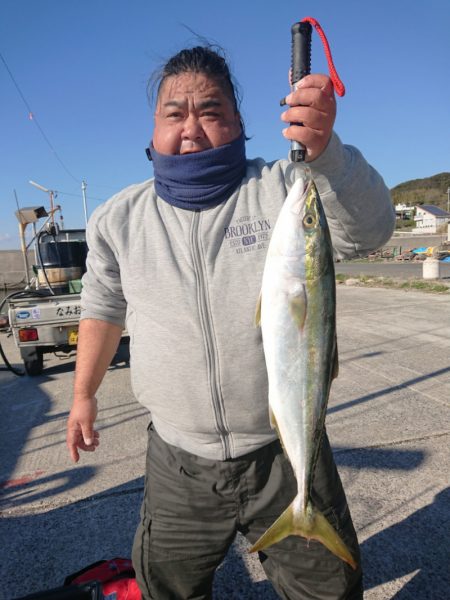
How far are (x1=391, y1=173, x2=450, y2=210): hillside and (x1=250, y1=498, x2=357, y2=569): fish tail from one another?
137456 mm

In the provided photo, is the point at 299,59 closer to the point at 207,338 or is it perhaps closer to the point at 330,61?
the point at 330,61

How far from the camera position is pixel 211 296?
172 cm

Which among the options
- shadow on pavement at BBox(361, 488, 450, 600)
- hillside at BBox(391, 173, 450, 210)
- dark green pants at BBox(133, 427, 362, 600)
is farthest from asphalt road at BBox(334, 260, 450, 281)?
hillside at BBox(391, 173, 450, 210)

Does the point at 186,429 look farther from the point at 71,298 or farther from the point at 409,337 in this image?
the point at 409,337

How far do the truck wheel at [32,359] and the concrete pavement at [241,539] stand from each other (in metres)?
0.51

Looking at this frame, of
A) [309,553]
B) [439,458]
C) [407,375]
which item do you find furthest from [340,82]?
[407,375]

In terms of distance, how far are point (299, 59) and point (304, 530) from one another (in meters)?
1.61

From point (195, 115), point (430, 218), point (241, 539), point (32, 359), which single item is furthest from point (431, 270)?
point (430, 218)

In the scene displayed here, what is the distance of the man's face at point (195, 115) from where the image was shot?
178 cm

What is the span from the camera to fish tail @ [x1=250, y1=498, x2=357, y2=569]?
161 centimetres

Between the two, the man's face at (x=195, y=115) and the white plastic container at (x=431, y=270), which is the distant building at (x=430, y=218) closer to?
the white plastic container at (x=431, y=270)

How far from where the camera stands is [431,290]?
13.6m

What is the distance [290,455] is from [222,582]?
125cm

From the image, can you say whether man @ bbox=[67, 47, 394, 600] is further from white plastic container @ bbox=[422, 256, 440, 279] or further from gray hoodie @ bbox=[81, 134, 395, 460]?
white plastic container @ bbox=[422, 256, 440, 279]
